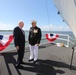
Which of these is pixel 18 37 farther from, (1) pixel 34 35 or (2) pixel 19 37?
(1) pixel 34 35

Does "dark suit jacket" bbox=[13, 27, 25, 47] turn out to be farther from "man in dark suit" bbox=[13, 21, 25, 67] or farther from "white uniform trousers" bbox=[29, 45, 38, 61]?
"white uniform trousers" bbox=[29, 45, 38, 61]

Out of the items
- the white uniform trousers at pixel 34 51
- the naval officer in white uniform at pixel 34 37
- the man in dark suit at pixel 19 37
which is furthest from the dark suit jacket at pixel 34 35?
the man in dark suit at pixel 19 37

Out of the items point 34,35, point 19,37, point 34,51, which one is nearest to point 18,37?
point 19,37

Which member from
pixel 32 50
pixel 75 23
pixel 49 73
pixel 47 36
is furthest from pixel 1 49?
pixel 75 23

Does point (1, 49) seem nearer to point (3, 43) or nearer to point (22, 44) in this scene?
point (3, 43)

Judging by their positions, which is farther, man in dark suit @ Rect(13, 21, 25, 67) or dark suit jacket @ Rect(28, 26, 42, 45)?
dark suit jacket @ Rect(28, 26, 42, 45)

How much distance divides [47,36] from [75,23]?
9075 mm

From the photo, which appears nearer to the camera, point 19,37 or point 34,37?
point 19,37

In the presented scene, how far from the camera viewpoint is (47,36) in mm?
11227

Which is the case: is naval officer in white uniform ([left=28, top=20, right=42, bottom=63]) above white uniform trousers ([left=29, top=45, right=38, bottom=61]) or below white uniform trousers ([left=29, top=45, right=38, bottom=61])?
above

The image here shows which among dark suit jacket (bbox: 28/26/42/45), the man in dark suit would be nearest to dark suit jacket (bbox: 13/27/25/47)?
the man in dark suit

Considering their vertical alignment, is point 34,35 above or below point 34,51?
above

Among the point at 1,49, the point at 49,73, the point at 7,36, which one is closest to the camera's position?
the point at 49,73

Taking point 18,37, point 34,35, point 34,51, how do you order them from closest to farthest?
1. point 18,37
2. point 34,35
3. point 34,51
